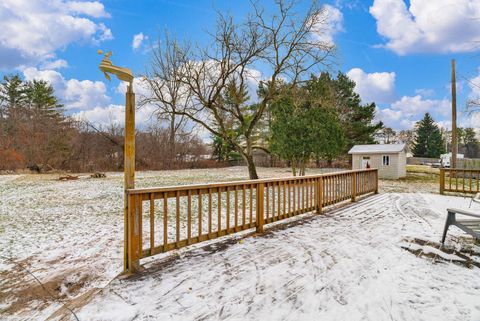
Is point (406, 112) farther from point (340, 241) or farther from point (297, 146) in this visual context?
point (340, 241)

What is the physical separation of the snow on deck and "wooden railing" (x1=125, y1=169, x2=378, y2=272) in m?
0.23

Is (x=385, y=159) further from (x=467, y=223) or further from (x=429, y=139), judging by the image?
(x=429, y=139)

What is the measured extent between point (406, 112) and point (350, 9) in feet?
45.7

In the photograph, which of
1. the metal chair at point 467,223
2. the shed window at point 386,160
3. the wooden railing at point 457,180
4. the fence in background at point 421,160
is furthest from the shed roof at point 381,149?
the fence in background at point 421,160

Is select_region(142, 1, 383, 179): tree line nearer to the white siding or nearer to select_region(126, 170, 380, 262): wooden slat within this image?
select_region(126, 170, 380, 262): wooden slat

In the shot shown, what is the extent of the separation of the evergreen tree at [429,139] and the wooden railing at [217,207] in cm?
3012

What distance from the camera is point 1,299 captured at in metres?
2.25

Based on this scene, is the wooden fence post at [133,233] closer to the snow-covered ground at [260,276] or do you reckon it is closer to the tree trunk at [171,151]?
the snow-covered ground at [260,276]

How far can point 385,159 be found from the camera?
14680 mm

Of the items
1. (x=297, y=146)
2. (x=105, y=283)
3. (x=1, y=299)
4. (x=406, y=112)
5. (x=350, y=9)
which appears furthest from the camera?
(x=406, y=112)

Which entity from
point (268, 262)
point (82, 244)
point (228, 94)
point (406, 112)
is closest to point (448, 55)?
point (406, 112)

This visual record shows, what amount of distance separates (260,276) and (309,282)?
458 mm

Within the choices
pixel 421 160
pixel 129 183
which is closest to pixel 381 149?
pixel 129 183

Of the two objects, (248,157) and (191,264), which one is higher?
(248,157)
